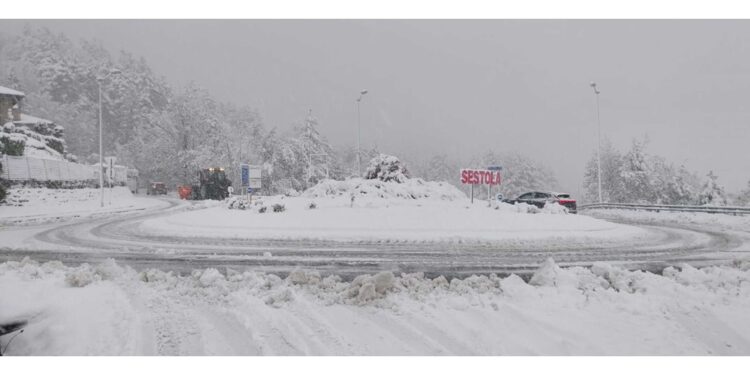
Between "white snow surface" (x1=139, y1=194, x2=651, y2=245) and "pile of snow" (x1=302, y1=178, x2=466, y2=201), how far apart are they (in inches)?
68.9

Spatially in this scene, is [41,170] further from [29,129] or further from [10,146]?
[29,129]

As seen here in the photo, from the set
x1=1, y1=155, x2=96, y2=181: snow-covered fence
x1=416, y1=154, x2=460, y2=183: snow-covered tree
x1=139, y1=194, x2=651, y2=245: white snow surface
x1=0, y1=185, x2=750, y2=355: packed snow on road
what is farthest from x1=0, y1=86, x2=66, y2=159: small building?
x1=416, y1=154, x2=460, y2=183: snow-covered tree

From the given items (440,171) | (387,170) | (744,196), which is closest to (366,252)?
(387,170)

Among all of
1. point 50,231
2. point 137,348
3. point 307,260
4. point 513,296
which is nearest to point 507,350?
point 513,296

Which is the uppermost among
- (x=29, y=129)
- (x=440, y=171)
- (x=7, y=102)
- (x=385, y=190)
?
(x=7, y=102)

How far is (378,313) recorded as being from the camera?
524cm

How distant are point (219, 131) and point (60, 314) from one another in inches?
2369

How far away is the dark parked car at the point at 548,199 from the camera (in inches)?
958

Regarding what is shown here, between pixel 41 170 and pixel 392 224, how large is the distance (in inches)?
1002

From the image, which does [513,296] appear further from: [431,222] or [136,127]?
[136,127]

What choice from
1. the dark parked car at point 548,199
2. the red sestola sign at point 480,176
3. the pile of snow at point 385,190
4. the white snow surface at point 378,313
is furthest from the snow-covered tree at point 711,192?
the white snow surface at point 378,313

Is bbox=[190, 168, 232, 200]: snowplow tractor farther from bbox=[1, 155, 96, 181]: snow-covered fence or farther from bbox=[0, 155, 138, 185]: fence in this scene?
bbox=[1, 155, 96, 181]: snow-covered fence

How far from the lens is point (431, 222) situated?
1522cm

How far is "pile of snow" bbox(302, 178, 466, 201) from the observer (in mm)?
20653
